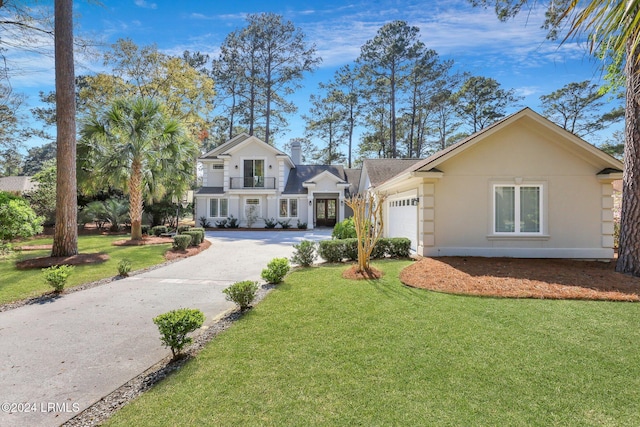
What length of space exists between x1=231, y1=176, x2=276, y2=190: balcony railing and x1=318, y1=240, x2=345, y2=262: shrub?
14731 mm

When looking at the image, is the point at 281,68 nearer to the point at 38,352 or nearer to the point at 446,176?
the point at 446,176

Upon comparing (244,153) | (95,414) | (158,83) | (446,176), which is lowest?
(95,414)

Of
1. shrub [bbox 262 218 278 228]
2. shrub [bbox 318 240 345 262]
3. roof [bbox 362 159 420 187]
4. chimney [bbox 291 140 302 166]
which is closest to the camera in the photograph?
shrub [bbox 318 240 345 262]

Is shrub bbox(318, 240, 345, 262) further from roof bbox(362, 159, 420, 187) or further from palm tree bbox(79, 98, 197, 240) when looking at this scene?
palm tree bbox(79, 98, 197, 240)

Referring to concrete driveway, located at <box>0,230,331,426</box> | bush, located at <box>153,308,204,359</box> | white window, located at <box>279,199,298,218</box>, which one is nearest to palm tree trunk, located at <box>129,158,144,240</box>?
concrete driveway, located at <box>0,230,331,426</box>

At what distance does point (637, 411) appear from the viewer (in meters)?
2.61

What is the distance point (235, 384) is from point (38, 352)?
2.98m

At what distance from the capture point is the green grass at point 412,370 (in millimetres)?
2598

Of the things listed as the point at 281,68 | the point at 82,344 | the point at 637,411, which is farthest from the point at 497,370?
the point at 281,68

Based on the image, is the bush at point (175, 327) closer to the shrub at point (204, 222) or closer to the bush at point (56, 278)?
the bush at point (56, 278)

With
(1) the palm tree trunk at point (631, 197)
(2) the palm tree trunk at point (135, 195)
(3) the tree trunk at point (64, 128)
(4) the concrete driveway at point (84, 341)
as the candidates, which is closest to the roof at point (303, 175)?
(2) the palm tree trunk at point (135, 195)

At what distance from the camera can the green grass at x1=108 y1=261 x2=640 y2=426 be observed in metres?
2.60

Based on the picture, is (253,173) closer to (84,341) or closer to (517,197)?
(517,197)

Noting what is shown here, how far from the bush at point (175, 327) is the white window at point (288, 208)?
19.8m
